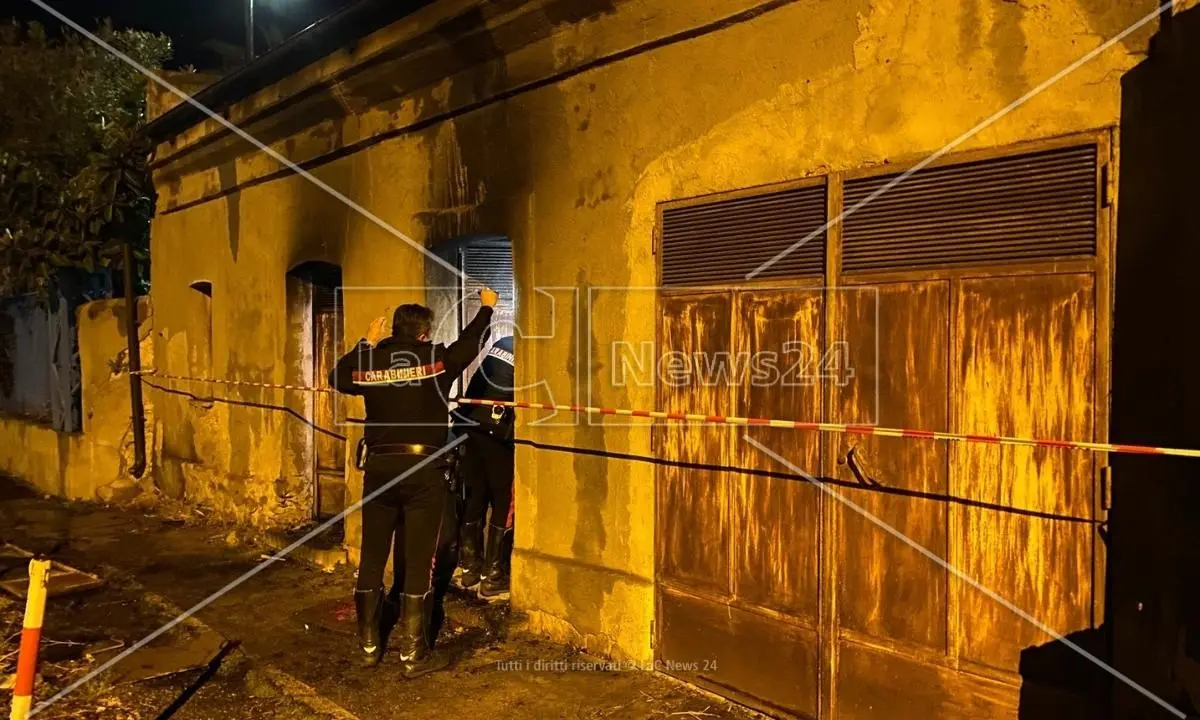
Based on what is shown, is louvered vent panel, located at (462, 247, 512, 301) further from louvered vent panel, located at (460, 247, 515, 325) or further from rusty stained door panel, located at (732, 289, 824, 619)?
rusty stained door panel, located at (732, 289, 824, 619)

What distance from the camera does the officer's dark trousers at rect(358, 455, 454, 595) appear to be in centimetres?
483

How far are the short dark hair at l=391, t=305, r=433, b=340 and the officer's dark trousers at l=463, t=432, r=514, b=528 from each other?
1.30 meters

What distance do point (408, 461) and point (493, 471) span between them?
1254mm

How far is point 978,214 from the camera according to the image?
3.41 m

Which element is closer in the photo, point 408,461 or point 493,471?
point 408,461

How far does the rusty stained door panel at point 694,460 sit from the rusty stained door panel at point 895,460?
2.22 feet

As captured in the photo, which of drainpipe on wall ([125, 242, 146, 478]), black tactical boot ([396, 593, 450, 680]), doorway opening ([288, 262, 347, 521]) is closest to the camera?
black tactical boot ([396, 593, 450, 680])

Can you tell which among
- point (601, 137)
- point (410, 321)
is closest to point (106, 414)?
point (410, 321)

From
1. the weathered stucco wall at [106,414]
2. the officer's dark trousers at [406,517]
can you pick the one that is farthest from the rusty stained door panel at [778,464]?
the weathered stucco wall at [106,414]

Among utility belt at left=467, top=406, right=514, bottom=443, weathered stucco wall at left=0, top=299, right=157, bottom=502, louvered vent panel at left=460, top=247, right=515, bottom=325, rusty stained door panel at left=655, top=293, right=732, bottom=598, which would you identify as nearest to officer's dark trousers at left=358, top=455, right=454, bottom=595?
utility belt at left=467, top=406, right=514, bottom=443

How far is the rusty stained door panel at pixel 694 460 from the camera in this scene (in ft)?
14.3

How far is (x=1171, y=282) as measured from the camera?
2.89m

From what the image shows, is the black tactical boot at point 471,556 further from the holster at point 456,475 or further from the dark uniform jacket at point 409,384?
the dark uniform jacket at point 409,384

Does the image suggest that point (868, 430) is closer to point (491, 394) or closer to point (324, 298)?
point (491, 394)
